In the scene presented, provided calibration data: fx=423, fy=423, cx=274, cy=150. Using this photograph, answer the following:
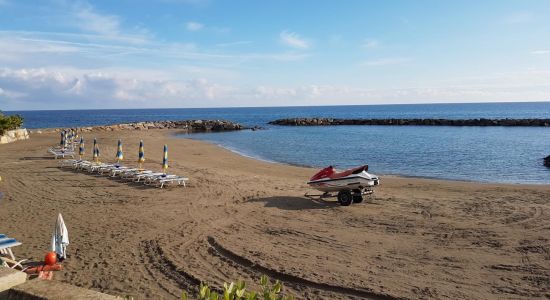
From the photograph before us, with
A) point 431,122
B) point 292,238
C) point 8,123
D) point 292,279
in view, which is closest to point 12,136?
point 8,123

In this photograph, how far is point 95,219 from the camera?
10.8 meters

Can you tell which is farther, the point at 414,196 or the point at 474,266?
the point at 414,196

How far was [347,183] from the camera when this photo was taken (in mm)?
12375

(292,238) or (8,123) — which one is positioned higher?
(8,123)

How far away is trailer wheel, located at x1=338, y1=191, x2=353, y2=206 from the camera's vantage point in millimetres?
12297

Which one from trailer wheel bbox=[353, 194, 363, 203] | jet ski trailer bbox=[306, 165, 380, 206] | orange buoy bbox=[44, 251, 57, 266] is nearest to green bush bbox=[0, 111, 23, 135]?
jet ski trailer bbox=[306, 165, 380, 206]

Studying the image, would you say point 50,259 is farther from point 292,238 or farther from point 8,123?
point 8,123

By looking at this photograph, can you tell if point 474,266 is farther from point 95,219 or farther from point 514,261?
point 95,219

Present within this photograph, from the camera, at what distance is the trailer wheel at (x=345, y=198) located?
484 inches

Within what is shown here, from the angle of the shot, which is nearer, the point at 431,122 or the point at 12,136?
the point at 12,136

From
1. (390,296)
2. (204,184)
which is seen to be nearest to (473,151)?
(204,184)

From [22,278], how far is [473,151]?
3549 cm

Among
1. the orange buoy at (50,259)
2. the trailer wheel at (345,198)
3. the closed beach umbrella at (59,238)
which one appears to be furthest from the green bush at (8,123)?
the orange buoy at (50,259)

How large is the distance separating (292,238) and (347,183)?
364 centimetres
